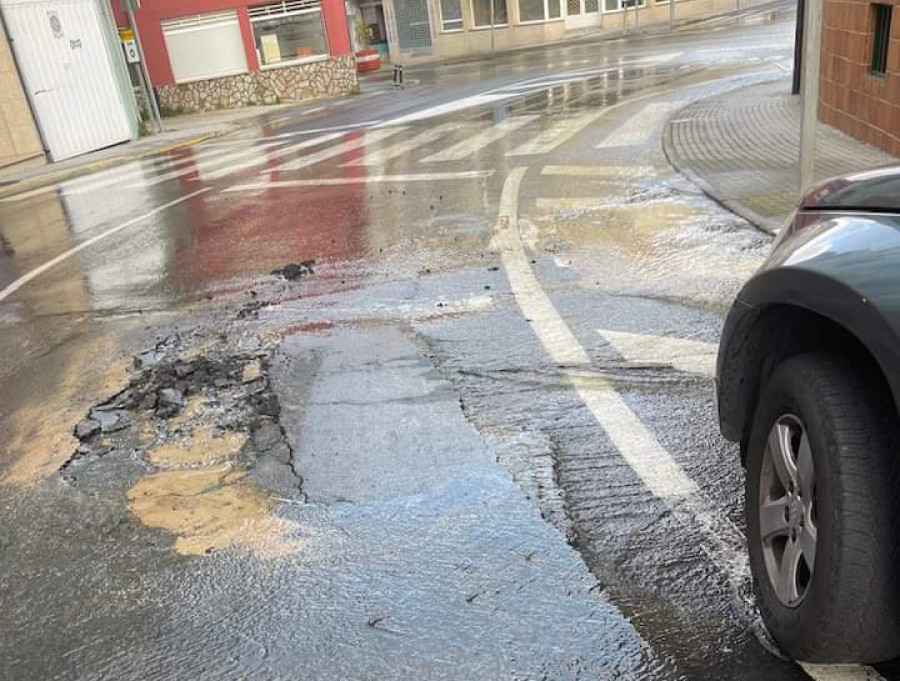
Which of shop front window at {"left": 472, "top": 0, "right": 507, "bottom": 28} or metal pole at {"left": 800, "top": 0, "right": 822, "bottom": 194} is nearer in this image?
metal pole at {"left": 800, "top": 0, "right": 822, "bottom": 194}

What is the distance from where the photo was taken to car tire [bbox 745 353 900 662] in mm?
2195

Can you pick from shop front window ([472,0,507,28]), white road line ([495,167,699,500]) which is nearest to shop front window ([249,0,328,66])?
shop front window ([472,0,507,28])

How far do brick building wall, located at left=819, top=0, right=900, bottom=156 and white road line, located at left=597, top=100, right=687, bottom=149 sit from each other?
104 inches

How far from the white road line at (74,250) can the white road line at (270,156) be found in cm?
169

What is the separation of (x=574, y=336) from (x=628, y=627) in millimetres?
2854

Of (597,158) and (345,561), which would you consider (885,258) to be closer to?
(345,561)

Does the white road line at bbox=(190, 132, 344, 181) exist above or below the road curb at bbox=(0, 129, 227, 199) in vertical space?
above

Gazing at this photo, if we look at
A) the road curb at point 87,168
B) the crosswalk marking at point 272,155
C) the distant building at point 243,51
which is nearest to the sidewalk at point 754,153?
the crosswalk marking at point 272,155

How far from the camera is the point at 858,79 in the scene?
11266 millimetres

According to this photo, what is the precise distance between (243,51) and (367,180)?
19.1m

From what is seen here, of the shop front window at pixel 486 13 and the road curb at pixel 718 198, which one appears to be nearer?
the road curb at pixel 718 198

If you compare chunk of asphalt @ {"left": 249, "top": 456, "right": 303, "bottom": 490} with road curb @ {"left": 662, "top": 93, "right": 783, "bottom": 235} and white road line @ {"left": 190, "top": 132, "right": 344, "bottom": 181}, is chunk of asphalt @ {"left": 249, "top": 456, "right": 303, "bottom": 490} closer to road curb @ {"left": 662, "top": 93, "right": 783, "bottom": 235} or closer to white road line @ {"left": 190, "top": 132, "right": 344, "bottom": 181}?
road curb @ {"left": 662, "top": 93, "right": 783, "bottom": 235}

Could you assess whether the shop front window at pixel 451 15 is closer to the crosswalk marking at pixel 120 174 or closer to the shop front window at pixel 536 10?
the shop front window at pixel 536 10

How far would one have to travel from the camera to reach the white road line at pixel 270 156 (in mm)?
14499
